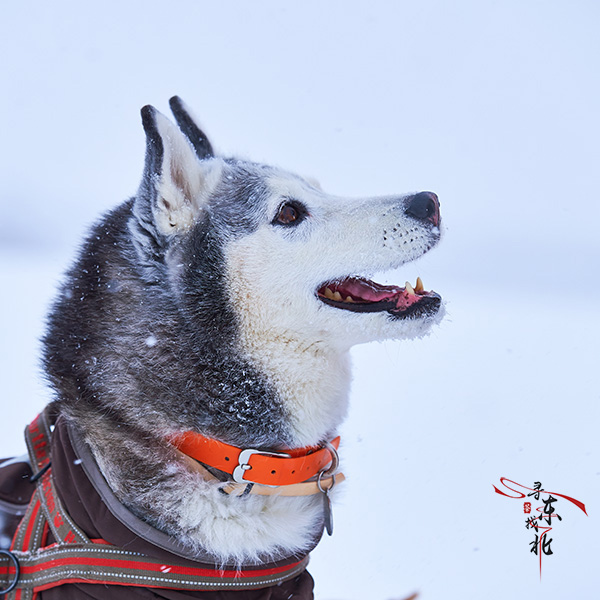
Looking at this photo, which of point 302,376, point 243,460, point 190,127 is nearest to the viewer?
point 243,460

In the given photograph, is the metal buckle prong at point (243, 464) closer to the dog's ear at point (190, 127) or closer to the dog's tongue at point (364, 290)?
the dog's tongue at point (364, 290)

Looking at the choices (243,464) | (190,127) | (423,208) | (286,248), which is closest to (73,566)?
(243,464)

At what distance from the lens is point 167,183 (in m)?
1.92

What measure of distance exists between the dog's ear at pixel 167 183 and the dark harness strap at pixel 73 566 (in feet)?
3.23

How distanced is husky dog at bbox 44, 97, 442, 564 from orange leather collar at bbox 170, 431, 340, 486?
0.11 feet

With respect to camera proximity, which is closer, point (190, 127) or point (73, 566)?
point (73, 566)

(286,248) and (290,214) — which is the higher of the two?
(290,214)

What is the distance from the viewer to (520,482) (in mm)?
3488

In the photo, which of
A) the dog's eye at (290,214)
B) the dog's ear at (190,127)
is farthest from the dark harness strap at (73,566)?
the dog's ear at (190,127)

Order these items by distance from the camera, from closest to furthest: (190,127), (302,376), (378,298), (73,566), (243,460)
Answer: (73,566) → (243,460) → (302,376) → (378,298) → (190,127)

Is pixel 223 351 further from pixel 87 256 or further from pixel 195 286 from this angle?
pixel 87 256

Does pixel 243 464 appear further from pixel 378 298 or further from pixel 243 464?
pixel 378 298

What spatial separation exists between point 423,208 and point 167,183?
94 centimetres

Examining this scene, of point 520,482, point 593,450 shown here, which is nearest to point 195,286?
point 520,482
